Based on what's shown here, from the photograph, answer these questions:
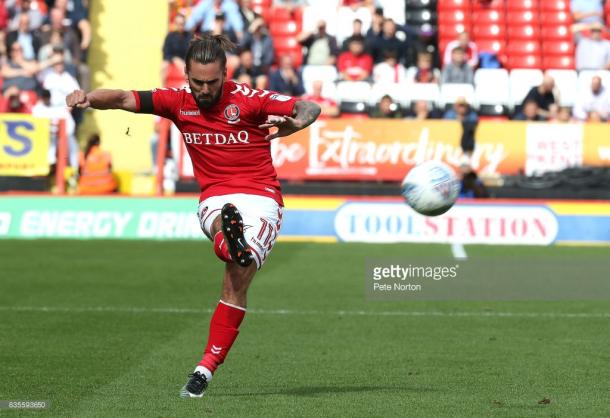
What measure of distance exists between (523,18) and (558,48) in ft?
3.04

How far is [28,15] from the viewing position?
22969mm

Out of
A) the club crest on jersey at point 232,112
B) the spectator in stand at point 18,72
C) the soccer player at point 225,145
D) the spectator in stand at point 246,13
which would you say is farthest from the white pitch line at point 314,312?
the spectator in stand at point 246,13

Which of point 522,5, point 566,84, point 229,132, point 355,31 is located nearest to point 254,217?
point 229,132

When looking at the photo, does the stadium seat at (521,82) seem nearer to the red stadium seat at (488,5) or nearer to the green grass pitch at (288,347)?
the red stadium seat at (488,5)

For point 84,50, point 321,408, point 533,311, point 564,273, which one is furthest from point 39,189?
point 321,408

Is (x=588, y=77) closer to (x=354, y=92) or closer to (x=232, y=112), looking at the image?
(x=354, y=92)

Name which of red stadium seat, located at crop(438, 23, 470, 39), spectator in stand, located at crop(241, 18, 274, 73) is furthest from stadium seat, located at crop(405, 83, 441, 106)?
red stadium seat, located at crop(438, 23, 470, 39)

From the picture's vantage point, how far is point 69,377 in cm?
803

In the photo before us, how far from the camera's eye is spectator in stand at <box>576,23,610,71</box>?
2370 cm

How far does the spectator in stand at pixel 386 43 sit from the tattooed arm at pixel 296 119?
15343 millimetres

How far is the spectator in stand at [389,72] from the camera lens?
870 inches

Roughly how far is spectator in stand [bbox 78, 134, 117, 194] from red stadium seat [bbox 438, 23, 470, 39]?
7468mm

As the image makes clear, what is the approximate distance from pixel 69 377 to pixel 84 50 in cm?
1620

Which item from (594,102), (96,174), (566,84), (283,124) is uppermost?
(283,124)
